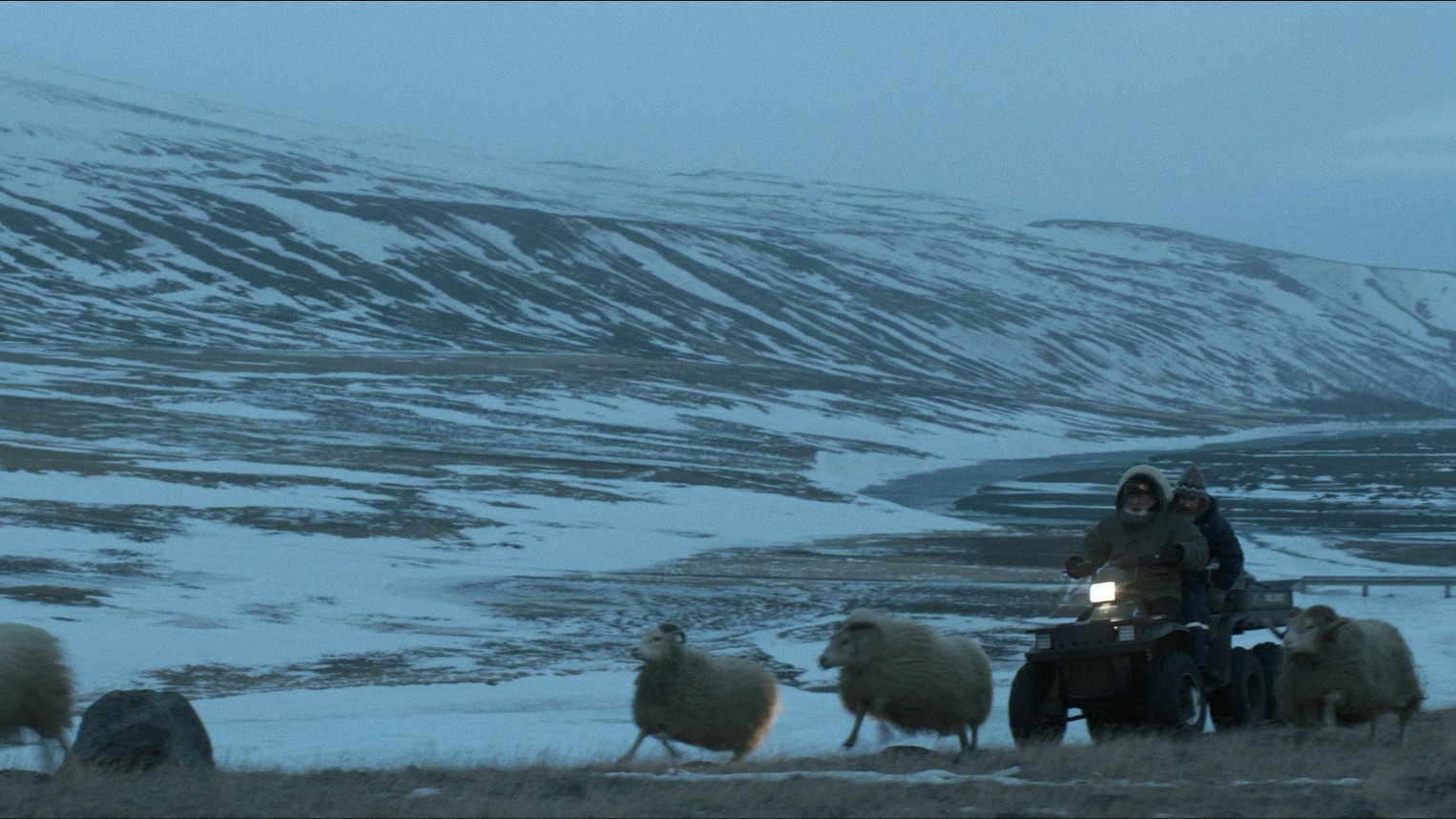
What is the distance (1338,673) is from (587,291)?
116559mm

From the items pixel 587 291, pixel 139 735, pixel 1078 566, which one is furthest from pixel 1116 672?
pixel 587 291

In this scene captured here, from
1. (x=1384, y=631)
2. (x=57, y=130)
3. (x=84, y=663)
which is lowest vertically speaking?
(x=84, y=663)

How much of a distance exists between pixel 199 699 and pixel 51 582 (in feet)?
26.2

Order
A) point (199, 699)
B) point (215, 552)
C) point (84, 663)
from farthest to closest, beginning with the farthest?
point (215, 552) < point (84, 663) < point (199, 699)

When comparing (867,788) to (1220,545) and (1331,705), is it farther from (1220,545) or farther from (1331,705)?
(1220,545)

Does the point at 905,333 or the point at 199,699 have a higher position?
the point at 905,333

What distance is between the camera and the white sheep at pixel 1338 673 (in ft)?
39.7

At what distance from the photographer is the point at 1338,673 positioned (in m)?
12.1

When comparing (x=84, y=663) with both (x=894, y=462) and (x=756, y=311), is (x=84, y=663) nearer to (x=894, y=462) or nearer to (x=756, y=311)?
(x=894, y=462)

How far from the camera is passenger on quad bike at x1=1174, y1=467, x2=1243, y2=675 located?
12422 mm

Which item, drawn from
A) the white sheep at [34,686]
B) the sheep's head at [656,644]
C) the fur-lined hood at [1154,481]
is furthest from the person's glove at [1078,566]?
the white sheep at [34,686]

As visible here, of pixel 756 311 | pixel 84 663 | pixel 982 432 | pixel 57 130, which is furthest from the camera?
pixel 57 130

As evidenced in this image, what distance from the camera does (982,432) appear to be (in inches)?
3233

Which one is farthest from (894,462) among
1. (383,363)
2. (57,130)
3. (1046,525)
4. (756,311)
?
(57,130)
